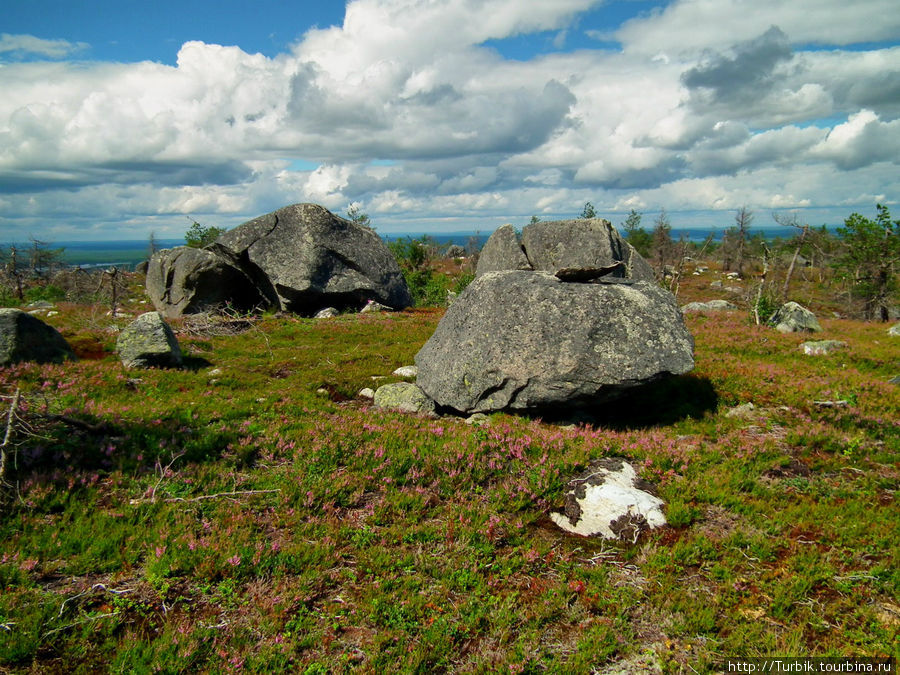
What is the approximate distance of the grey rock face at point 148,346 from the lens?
45.7 ft

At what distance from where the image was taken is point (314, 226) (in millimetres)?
27844

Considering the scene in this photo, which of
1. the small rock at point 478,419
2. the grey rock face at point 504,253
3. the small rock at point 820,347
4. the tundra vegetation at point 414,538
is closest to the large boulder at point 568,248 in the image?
the grey rock face at point 504,253

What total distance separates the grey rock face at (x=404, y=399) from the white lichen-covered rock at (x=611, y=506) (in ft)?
16.3

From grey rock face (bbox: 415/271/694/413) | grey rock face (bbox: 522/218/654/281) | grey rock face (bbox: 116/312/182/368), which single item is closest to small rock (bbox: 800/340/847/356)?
grey rock face (bbox: 522/218/654/281)

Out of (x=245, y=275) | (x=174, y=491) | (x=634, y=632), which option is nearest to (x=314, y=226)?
(x=245, y=275)

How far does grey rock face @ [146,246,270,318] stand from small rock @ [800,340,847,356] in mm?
26860

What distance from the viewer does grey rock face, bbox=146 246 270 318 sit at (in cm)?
2641

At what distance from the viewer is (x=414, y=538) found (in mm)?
6855

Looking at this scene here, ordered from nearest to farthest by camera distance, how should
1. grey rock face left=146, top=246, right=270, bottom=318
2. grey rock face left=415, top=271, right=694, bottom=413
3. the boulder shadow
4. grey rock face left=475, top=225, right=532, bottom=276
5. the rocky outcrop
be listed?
grey rock face left=415, top=271, right=694, bottom=413, the boulder shadow, grey rock face left=146, top=246, right=270, bottom=318, the rocky outcrop, grey rock face left=475, top=225, right=532, bottom=276

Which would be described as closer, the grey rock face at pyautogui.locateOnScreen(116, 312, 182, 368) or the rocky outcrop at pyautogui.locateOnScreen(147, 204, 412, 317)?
the grey rock face at pyautogui.locateOnScreen(116, 312, 182, 368)

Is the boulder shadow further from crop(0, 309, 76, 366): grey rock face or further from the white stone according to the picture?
crop(0, 309, 76, 366): grey rock face

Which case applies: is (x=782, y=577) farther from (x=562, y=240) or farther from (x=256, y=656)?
(x=562, y=240)

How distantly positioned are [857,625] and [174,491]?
29.0 feet

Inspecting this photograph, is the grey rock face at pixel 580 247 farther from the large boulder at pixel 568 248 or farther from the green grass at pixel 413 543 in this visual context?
the green grass at pixel 413 543
